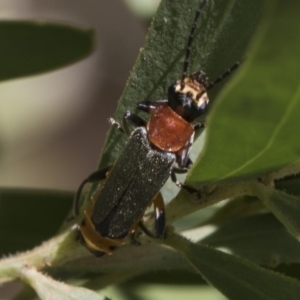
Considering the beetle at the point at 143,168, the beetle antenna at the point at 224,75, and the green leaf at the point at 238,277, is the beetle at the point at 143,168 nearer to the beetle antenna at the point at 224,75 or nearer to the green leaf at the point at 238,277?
the beetle antenna at the point at 224,75

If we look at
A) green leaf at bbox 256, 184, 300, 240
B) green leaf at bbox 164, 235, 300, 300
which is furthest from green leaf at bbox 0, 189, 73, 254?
green leaf at bbox 256, 184, 300, 240

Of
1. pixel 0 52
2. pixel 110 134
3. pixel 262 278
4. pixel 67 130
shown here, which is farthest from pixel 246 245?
pixel 67 130

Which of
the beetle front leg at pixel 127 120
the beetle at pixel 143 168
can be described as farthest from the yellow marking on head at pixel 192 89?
the beetle front leg at pixel 127 120

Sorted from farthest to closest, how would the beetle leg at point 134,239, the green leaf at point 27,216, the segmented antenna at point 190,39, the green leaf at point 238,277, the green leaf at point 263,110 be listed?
1. the green leaf at point 27,216
2. the beetle leg at point 134,239
3. the segmented antenna at point 190,39
4. the green leaf at point 238,277
5. the green leaf at point 263,110

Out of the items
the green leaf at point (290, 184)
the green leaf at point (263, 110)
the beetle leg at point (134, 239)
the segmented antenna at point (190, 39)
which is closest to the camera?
the green leaf at point (263, 110)

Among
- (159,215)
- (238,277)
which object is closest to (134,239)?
(159,215)

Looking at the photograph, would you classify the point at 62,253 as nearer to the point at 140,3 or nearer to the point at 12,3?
the point at 140,3
